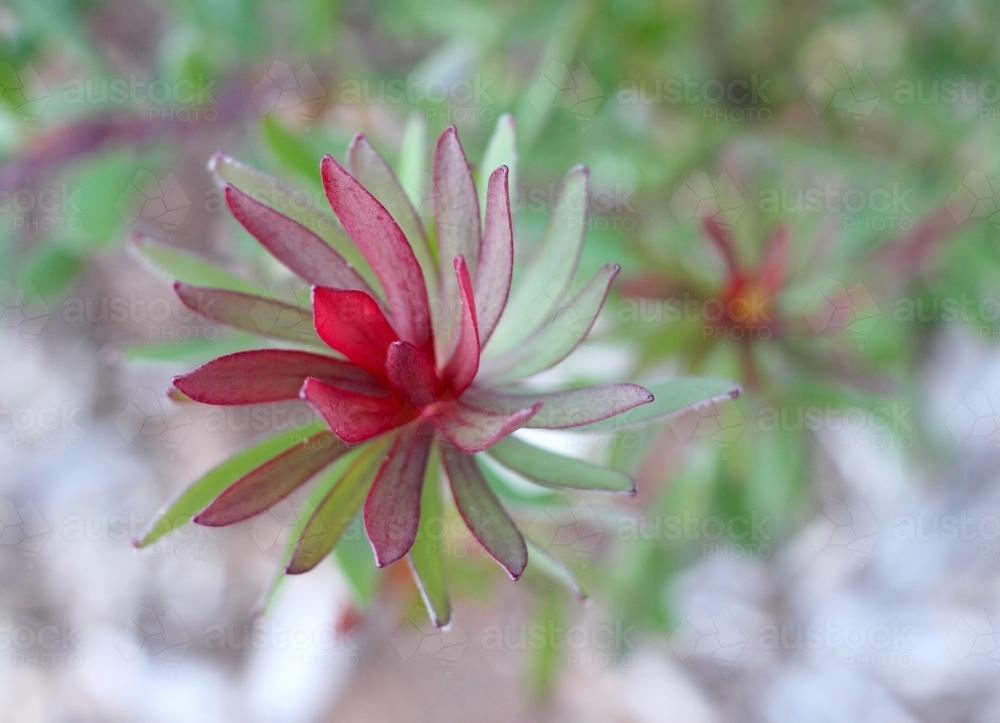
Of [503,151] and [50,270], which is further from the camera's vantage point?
[50,270]

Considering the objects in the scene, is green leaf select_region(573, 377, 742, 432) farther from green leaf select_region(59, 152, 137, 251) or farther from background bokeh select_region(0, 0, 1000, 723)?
green leaf select_region(59, 152, 137, 251)

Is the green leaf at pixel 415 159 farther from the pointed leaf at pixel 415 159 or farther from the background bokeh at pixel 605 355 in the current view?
the background bokeh at pixel 605 355

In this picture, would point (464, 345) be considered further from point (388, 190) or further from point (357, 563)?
point (357, 563)

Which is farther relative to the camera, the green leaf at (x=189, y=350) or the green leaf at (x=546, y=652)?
the green leaf at (x=546, y=652)

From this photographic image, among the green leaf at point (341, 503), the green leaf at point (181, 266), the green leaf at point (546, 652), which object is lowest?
the green leaf at point (546, 652)

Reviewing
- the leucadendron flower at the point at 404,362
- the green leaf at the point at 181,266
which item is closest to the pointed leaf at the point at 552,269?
the leucadendron flower at the point at 404,362

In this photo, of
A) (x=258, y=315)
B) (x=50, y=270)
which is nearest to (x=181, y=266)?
(x=258, y=315)
